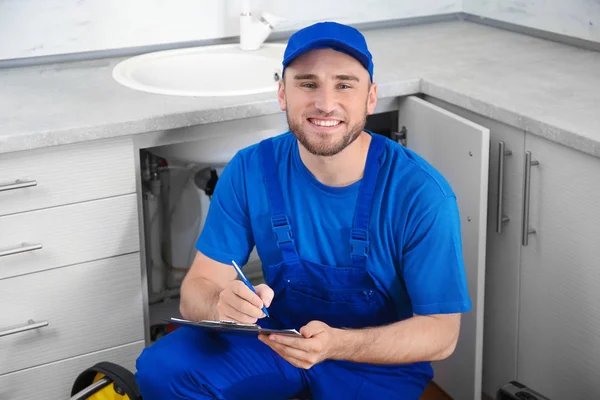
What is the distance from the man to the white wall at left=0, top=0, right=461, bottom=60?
0.84 m

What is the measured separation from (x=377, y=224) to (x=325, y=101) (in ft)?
0.84

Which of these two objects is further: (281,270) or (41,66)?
(41,66)

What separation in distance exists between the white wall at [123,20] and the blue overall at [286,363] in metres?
0.86

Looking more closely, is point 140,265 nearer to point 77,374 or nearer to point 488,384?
point 77,374

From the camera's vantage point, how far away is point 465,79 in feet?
7.73

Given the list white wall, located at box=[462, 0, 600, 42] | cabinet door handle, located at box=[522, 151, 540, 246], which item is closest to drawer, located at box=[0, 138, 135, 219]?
cabinet door handle, located at box=[522, 151, 540, 246]

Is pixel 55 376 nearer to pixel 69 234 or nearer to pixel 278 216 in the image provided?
pixel 69 234

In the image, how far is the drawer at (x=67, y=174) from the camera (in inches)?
81.0

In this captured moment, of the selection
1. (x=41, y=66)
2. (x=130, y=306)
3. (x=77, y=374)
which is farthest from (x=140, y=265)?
(x=41, y=66)

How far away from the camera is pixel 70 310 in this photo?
2195mm

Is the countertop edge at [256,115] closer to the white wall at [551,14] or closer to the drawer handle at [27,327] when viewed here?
the drawer handle at [27,327]

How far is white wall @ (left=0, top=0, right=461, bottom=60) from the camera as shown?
2.56 meters

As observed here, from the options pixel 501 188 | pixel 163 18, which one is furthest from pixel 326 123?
pixel 163 18

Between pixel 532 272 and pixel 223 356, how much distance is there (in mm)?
688
